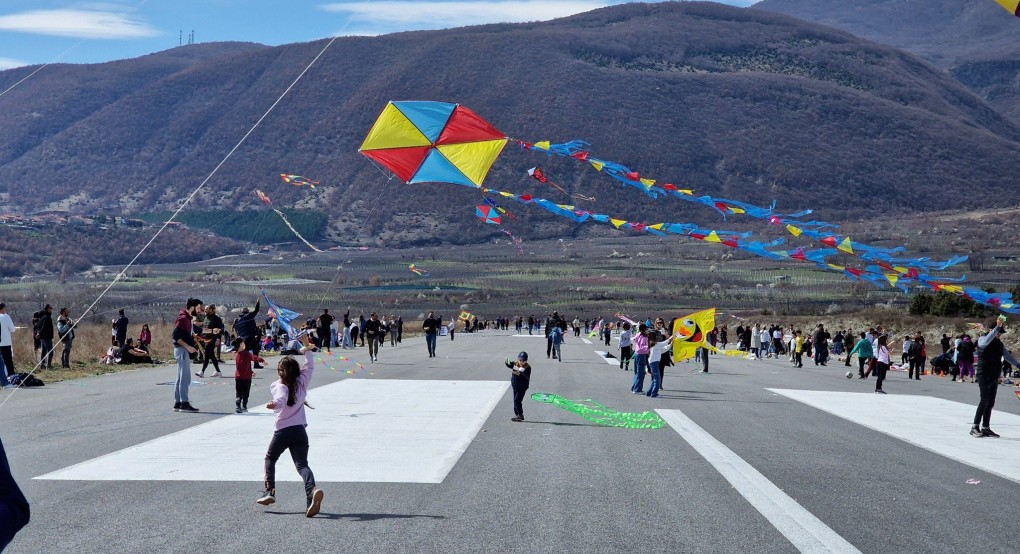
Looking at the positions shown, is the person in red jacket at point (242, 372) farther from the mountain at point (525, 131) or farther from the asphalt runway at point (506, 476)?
the mountain at point (525, 131)

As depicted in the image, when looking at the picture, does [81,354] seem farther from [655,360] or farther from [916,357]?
[916,357]

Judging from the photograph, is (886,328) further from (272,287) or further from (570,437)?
(272,287)

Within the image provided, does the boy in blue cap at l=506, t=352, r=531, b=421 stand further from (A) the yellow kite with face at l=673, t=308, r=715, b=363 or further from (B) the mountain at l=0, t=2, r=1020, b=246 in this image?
(B) the mountain at l=0, t=2, r=1020, b=246

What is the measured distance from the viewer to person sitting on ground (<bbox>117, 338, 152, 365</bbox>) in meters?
26.1

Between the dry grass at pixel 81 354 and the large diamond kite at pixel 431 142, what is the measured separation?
834 cm

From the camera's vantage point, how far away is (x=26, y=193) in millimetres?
153875

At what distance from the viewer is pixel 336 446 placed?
12430mm

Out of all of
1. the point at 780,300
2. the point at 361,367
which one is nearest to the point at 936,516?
the point at 361,367

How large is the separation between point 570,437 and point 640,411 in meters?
3.64

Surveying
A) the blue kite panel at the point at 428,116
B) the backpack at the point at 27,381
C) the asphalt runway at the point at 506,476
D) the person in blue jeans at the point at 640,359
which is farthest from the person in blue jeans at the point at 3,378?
the person in blue jeans at the point at 640,359

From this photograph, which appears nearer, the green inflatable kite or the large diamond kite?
the green inflatable kite

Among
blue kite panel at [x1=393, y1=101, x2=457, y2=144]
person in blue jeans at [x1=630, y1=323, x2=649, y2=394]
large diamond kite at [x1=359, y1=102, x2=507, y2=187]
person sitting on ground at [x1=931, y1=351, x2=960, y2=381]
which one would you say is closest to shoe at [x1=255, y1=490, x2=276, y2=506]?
large diamond kite at [x1=359, y1=102, x2=507, y2=187]

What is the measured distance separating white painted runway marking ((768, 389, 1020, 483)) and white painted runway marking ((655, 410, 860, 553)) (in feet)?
9.32

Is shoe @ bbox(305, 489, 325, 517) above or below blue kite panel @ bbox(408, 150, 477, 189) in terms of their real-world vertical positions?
below
